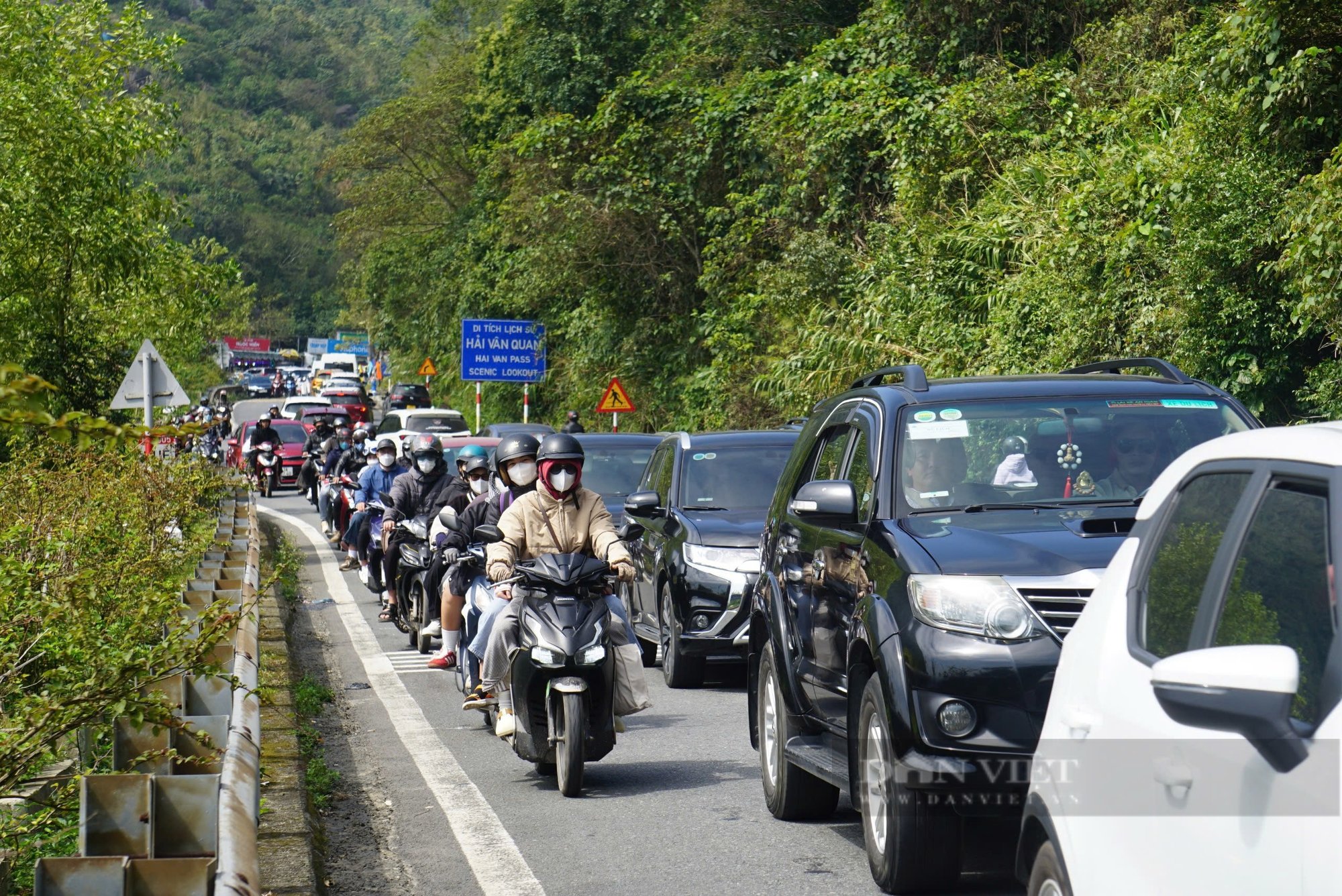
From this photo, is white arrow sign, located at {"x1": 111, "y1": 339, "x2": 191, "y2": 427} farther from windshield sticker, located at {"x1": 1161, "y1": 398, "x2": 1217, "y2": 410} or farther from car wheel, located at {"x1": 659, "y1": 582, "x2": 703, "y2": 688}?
windshield sticker, located at {"x1": 1161, "y1": 398, "x2": 1217, "y2": 410}

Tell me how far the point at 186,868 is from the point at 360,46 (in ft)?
574

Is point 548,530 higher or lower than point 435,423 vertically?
lower

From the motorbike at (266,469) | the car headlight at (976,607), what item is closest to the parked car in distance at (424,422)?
the motorbike at (266,469)

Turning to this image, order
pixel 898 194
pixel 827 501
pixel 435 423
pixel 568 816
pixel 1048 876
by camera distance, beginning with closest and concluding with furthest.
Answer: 1. pixel 1048 876
2. pixel 827 501
3. pixel 568 816
4. pixel 898 194
5. pixel 435 423

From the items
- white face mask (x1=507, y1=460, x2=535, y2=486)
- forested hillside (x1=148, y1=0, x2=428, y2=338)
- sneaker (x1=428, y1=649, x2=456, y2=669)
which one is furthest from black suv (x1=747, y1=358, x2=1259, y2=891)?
forested hillside (x1=148, y1=0, x2=428, y2=338)

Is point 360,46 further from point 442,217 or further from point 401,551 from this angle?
point 401,551

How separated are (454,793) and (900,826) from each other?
11.0 ft

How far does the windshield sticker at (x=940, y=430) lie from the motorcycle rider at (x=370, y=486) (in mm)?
11169

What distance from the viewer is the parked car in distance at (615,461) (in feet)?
53.5

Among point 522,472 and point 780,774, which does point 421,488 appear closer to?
point 522,472

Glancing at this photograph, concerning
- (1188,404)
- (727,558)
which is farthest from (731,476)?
(1188,404)

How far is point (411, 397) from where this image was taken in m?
60.1

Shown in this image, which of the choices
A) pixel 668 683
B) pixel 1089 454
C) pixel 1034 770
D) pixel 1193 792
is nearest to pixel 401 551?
pixel 668 683

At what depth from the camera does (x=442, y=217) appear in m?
57.6
